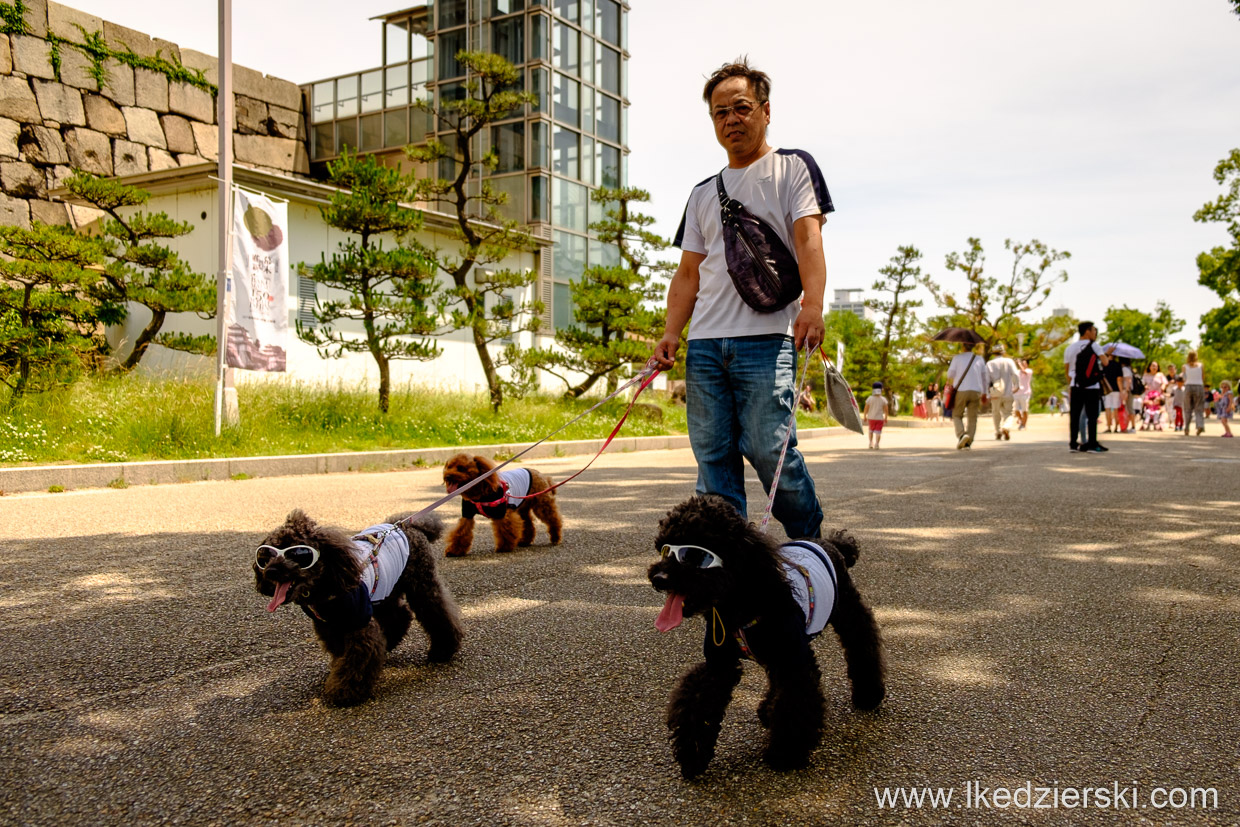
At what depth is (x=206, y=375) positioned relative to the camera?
13.1 meters

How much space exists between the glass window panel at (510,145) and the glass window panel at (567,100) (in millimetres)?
1232

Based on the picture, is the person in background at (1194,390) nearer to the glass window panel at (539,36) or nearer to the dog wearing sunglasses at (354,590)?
the glass window panel at (539,36)

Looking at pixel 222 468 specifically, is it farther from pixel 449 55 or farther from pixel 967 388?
pixel 449 55

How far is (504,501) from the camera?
5027 millimetres

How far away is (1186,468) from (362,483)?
9.35 m

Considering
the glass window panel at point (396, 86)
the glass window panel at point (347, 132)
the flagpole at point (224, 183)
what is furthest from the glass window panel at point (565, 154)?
the flagpole at point (224, 183)

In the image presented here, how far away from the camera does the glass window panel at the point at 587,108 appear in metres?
25.4

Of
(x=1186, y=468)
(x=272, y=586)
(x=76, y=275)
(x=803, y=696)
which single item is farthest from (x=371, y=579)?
(x=76, y=275)

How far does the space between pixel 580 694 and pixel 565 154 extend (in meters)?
23.7

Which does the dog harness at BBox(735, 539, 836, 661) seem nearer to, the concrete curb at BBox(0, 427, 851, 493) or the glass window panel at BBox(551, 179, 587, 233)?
the concrete curb at BBox(0, 427, 851, 493)

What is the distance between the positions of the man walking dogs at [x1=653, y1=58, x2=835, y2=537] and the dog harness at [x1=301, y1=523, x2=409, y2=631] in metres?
1.12

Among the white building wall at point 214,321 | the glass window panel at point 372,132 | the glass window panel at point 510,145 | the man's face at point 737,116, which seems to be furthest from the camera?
the glass window panel at point 372,132

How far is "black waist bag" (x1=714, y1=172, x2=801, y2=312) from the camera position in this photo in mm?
3043

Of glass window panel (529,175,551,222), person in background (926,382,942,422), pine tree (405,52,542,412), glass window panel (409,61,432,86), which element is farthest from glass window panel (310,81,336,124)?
person in background (926,382,942,422)
